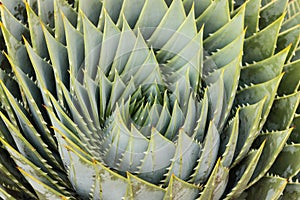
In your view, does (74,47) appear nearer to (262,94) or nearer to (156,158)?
(156,158)

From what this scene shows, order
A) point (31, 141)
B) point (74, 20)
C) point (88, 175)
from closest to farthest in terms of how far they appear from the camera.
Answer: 1. point (88, 175)
2. point (31, 141)
3. point (74, 20)

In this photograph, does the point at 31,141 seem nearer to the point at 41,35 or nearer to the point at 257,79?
the point at 41,35

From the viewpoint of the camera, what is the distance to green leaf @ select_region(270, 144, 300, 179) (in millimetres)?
1140

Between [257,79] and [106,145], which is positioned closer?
[106,145]

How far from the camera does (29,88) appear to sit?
45.3 inches

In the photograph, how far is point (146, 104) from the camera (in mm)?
1088

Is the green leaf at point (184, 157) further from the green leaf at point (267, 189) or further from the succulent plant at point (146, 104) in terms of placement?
the green leaf at point (267, 189)

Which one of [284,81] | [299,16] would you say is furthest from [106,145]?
[299,16]

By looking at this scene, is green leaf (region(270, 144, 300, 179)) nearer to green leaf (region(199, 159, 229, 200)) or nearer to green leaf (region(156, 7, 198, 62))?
green leaf (region(199, 159, 229, 200))

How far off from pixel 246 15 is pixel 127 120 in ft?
1.44

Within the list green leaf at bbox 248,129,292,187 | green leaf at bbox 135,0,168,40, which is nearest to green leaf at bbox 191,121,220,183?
green leaf at bbox 248,129,292,187

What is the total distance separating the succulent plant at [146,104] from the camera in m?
1.03

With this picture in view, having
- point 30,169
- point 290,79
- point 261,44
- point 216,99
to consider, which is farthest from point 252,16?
point 30,169

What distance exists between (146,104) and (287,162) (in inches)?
14.2
